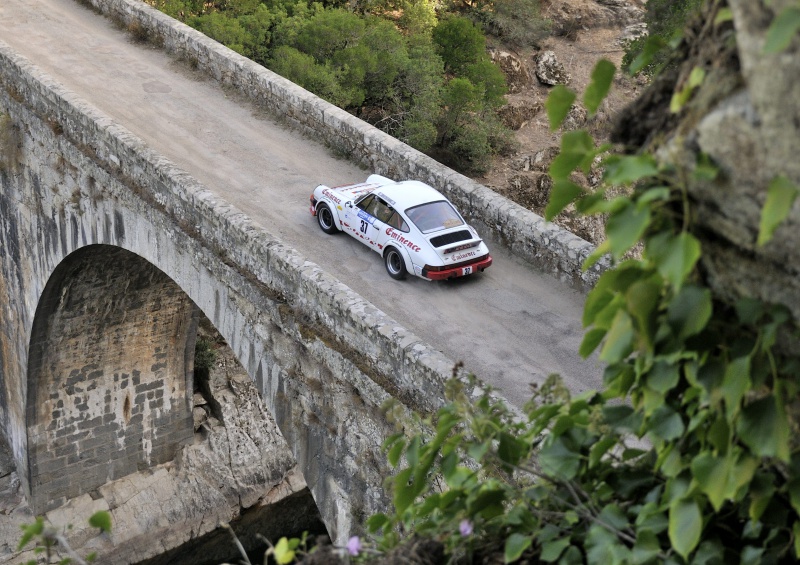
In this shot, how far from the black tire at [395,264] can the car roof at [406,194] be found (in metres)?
0.54

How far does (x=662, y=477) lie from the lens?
435 cm

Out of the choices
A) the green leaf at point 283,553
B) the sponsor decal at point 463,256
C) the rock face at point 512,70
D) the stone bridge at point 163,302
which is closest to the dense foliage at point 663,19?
the rock face at point 512,70

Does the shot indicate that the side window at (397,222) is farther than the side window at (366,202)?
No

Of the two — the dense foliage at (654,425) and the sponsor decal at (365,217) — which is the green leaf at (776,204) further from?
the sponsor decal at (365,217)

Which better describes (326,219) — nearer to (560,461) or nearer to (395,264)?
(395,264)

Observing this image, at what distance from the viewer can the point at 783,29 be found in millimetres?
2822

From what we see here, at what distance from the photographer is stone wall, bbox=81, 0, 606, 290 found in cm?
1170

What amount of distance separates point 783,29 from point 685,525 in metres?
1.89

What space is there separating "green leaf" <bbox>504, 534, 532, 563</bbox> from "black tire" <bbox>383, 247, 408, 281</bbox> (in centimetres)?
737

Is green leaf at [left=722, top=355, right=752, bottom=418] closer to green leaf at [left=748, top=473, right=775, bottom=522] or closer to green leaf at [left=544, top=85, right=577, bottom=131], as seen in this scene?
green leaf at [left=748, top=473, right=775, bottom=522]

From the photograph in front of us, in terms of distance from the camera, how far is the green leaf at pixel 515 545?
4.15 metres

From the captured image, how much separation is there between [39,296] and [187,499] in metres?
5.79

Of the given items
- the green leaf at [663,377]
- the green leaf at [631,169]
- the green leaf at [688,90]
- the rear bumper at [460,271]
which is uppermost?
the green leaf at [688,90]

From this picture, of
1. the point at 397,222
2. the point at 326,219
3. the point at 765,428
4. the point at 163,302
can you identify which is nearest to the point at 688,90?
the point at 765,428
